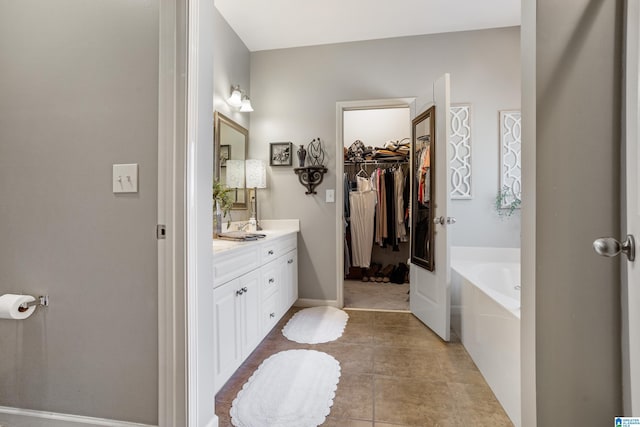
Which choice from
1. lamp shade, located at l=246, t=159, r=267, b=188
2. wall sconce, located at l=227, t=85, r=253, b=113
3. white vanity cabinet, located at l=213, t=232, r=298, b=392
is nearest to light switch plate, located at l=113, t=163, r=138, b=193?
white vanity cabinet, located at l=213, t=232, r=298, b=392

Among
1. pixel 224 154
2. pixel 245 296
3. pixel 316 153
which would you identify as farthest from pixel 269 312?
pixel 316 153

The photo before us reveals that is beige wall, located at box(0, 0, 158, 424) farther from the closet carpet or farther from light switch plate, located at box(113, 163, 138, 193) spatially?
the closet carpet

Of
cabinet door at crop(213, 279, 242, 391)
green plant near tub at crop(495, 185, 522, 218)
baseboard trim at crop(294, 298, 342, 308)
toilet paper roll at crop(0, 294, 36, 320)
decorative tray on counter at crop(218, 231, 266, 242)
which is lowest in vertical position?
baseboard trim at crop(294, 298, 342, 308)

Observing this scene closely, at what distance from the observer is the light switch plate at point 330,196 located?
9.86 ft

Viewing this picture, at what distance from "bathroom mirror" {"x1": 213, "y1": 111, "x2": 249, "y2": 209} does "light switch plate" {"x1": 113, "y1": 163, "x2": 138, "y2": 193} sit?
1326 mm

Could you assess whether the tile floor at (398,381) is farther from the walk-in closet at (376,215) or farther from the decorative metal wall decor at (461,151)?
the walk-in closet at (376,215)

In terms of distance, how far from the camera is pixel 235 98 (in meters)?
2.72

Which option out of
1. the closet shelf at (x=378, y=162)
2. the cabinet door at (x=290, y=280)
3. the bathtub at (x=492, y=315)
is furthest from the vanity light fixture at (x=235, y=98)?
the bathtub at (x=492, y=315)

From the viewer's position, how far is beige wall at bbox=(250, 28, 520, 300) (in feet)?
9.30

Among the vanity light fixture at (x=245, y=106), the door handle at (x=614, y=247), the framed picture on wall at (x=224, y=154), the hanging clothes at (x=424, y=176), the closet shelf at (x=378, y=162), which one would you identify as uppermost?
the vanity light fixture at (x=245, y=106)

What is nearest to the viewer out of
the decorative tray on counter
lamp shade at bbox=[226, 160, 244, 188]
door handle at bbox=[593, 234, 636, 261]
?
door handle at bbox=[593, 234, 636, 261]

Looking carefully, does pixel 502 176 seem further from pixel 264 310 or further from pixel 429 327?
pixel 264 310

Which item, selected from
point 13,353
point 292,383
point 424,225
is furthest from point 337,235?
Result: point 13,353

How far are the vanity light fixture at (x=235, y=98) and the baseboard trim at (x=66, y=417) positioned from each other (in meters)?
2.37
